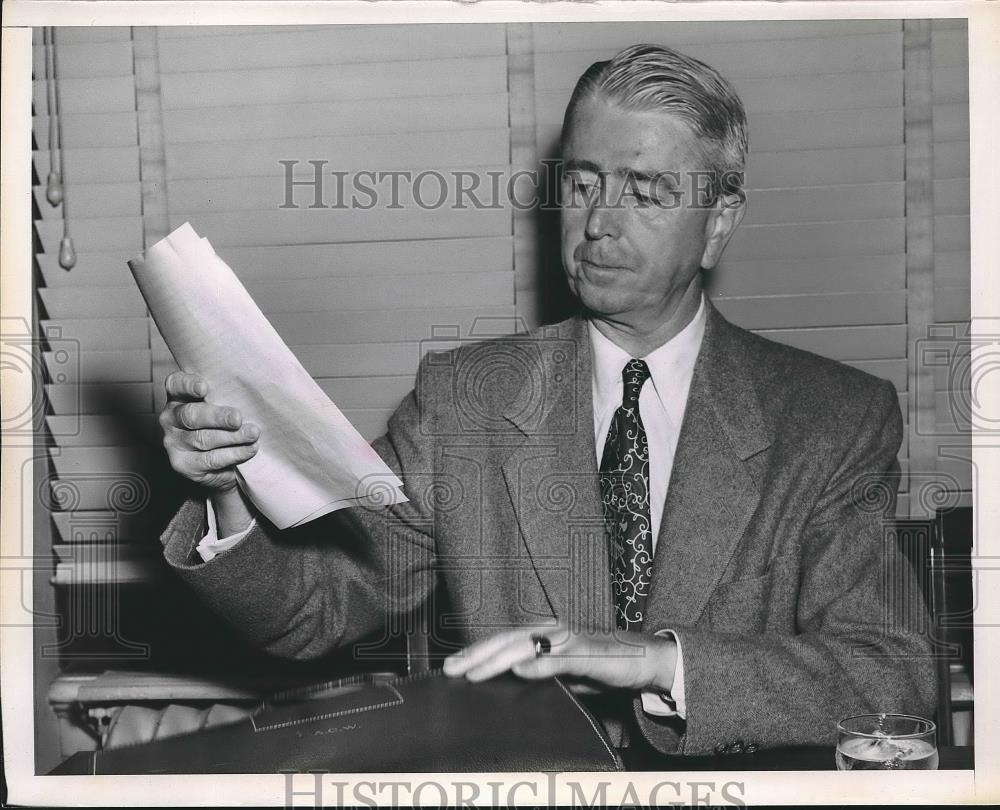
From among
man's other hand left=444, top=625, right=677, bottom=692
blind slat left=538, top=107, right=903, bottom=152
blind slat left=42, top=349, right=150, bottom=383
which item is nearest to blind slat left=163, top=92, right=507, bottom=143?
blind slat left=538, top=107, right=903, bottom=152

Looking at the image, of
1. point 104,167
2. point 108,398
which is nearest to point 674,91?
point 104,167

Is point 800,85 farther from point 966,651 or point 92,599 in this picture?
point 92,599

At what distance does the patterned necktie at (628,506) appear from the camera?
1557 mm

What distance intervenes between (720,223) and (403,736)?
96 centimetres

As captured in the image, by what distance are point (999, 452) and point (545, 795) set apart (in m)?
0.78

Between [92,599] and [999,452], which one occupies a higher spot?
[999,452]

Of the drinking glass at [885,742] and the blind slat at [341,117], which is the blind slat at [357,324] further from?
the drinking glass at [885,742]

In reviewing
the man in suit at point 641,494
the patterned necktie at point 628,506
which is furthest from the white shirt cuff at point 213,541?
the patterned necktie at point 628,506

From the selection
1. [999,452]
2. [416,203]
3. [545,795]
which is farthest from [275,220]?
[999,452]

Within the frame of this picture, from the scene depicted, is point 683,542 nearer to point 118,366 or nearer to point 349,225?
point 349,225

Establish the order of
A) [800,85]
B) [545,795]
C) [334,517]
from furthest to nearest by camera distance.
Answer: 1. [800,85]
2. [334,517]
3. [545,795]

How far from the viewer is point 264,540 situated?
146 cm

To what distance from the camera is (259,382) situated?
4.06ft

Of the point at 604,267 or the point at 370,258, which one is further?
the point at 370,258
